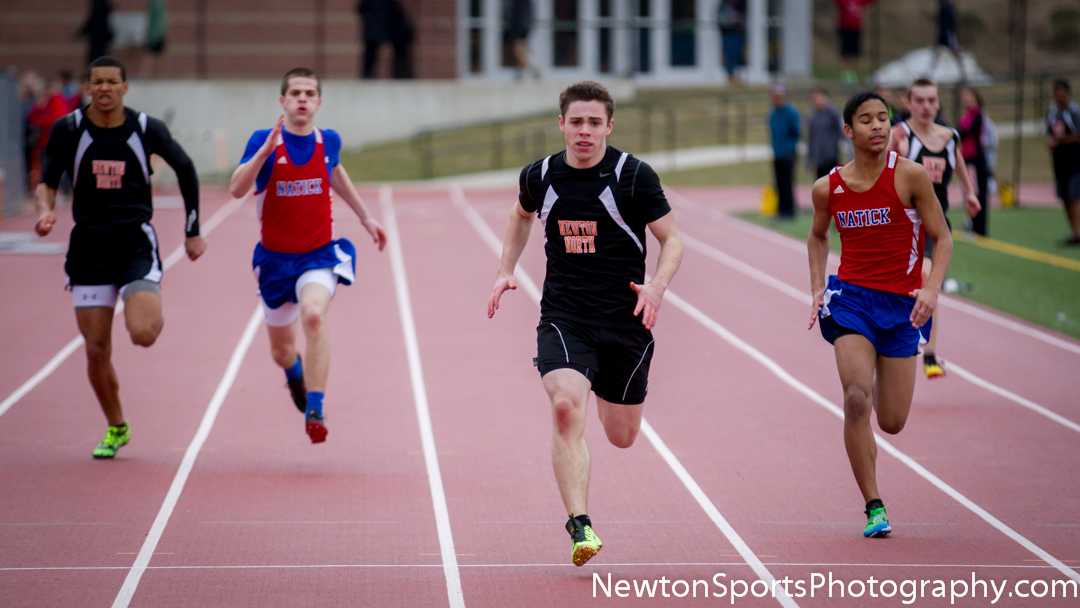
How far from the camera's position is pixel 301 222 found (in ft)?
22.5

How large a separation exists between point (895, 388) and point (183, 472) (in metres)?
3.80

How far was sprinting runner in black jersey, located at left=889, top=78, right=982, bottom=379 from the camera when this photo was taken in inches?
312

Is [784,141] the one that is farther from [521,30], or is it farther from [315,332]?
[521,30]

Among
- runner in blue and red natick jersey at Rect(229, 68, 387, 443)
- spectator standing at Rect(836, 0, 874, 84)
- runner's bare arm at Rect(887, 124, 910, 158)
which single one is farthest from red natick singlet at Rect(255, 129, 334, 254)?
spectator standing at Rect(836, 0, 874, 84)

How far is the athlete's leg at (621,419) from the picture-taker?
5238 millimetres

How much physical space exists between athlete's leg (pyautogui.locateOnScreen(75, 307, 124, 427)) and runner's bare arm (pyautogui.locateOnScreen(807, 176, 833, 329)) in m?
3.83

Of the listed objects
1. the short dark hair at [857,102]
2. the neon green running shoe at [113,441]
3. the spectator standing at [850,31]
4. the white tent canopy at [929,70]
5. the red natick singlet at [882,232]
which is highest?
the spectator standing at [850,31]

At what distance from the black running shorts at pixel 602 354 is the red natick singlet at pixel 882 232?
116cm

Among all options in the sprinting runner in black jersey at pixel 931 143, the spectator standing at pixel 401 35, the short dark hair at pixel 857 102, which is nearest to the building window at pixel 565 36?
the spectator standing at pixel 401 35

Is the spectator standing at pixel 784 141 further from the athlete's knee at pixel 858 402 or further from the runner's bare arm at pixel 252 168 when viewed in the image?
the athlete's knee at pixel 858 402

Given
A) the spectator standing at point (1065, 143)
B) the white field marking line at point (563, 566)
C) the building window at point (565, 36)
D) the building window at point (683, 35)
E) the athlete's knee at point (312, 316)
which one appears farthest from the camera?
the building window at point (683, 35)

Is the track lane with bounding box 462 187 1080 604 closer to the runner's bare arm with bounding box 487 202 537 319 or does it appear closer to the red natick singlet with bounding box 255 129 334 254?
the runner's bare arm with bounding box 487 202 537 319

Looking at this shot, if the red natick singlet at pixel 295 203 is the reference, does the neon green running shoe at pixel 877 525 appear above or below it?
below

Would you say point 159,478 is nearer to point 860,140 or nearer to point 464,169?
point 860,140
